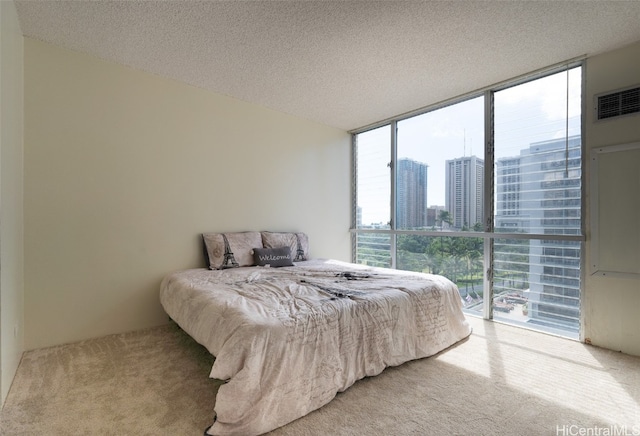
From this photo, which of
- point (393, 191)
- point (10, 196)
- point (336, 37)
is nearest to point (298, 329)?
point (10, 196)

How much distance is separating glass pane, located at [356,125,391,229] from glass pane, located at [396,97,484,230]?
0.19 meters

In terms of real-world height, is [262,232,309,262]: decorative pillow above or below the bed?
above

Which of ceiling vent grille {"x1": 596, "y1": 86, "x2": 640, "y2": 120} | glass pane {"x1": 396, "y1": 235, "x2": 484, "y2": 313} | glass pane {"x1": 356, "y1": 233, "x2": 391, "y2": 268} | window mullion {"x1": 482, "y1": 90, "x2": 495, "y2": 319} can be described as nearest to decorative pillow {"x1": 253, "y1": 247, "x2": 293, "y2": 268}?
glass pane {"x1": 356, "y1": 233, "x2": 391, "y2": 268}

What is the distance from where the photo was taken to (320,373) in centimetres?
166

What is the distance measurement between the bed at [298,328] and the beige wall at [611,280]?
1.05 metres

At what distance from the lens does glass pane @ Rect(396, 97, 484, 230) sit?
3.32 meters

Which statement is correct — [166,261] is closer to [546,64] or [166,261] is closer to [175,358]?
[175,358]

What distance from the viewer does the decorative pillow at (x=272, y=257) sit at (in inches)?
129

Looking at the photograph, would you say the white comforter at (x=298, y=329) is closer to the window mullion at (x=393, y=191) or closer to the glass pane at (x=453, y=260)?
the glass pane at (x=453, y=260)

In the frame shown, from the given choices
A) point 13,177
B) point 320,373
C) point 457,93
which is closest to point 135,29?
point 13,177

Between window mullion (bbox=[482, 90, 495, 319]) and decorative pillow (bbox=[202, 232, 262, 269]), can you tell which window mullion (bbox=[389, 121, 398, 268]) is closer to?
window mullion (bbox=[482, 90, 495, 319])

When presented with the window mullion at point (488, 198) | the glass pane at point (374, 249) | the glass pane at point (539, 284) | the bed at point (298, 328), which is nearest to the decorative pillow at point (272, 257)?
the bed at point (298, 328)

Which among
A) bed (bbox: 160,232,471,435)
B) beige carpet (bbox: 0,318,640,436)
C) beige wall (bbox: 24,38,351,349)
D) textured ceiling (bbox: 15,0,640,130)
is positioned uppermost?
textured ceiling (bbox: 15,0,640,130)

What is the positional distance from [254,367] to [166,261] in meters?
2.01
